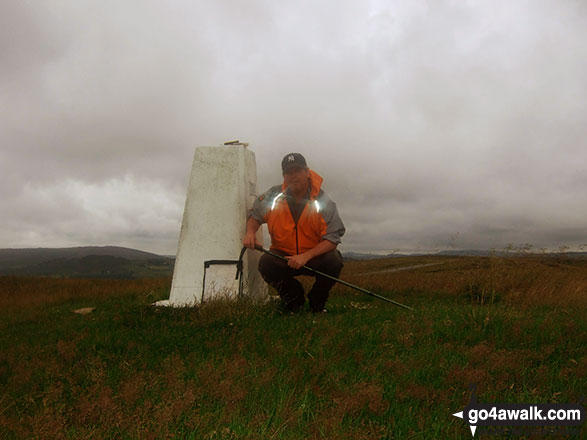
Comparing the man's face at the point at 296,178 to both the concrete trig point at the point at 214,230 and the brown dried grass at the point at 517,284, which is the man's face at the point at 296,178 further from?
the brown dried grass at the point at 517,284

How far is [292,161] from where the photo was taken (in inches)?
194

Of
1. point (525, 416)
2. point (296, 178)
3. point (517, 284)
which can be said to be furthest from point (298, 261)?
point (517, 284)

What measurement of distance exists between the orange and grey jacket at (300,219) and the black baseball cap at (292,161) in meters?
0.32

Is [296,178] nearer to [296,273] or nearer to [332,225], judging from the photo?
[332,225]

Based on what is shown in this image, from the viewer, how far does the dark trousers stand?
5111 millimetres

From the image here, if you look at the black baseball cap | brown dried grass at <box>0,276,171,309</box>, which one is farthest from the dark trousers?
brown dried grass at <box>0,276,171,309</box>

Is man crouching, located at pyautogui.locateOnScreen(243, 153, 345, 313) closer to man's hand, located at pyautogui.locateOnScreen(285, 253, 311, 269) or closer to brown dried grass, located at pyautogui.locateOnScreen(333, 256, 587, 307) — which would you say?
man's hand, located at pyautogui.locateOnScreen(285, 253, 311, 269)

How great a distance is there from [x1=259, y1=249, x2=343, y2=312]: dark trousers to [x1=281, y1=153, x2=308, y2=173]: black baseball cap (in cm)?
122

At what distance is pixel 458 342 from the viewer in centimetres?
354

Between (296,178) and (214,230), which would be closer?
(296,178)

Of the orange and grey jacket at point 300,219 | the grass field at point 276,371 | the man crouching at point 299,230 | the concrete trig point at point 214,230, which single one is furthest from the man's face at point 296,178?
the grass field at point 276,371

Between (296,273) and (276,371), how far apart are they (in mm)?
2496

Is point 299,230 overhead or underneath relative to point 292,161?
underneath

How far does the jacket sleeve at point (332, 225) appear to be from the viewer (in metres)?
4.95
